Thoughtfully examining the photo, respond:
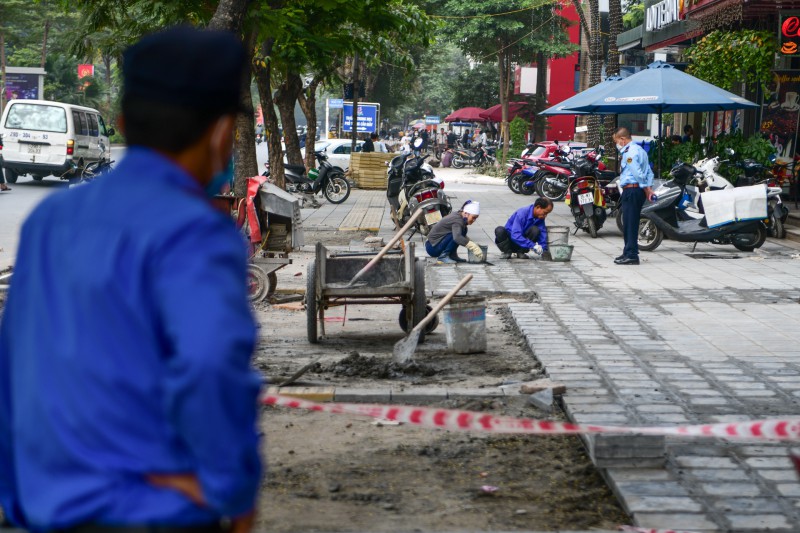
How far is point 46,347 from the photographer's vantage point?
1843 mm

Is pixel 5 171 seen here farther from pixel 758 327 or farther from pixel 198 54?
pixel 198 54

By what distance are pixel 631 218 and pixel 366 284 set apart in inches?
230

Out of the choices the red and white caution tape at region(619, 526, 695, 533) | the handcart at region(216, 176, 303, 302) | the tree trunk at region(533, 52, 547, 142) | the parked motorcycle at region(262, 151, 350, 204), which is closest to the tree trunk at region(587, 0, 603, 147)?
the parked motorcycle at region(262, 151, 350, 204)

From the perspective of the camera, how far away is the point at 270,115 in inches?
766

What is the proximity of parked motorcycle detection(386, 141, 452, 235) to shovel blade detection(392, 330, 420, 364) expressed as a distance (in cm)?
827

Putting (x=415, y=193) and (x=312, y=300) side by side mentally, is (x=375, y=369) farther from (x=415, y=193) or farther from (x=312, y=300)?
(x=415, y=193)

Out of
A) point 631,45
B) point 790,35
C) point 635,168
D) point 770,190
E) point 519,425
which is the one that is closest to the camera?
point 519,425

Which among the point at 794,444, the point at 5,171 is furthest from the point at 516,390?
the point at 5,171

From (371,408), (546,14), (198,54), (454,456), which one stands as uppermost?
(546,14)

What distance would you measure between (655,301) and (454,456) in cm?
562

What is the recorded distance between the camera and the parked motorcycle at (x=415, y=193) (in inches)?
640

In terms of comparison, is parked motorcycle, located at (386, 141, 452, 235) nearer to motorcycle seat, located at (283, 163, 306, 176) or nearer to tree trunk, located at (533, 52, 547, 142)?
Result: motorcycle seat, located at (283, 163, 306, 176)

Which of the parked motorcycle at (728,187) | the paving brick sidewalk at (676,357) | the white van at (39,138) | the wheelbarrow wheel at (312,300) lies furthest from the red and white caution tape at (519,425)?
the white van at (39,138)

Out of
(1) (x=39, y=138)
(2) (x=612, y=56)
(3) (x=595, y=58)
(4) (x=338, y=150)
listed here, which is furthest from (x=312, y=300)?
(4) (x=338, y=150)
